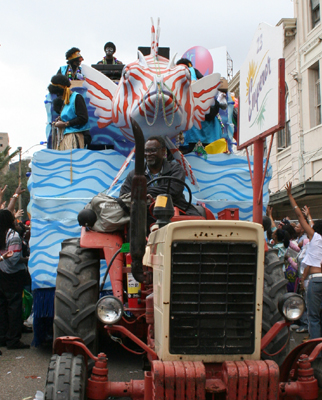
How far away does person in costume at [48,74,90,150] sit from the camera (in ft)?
22.9

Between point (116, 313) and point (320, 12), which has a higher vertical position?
point (320, 12)

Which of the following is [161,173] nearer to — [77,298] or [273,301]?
[77,298]

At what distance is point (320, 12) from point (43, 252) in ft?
47.1

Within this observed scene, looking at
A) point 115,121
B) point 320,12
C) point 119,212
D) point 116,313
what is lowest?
point 116,313

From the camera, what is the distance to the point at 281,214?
18344 mm

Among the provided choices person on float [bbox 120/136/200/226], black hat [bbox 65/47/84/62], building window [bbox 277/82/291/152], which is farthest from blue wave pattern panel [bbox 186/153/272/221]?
building window [bbox 277/82/291/152]

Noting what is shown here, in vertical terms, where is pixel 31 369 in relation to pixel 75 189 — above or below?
below

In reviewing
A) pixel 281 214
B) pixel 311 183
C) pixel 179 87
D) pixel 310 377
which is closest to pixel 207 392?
pixel 310 377

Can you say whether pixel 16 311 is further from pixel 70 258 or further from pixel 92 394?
pixel 92 394

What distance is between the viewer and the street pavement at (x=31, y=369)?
181 inches

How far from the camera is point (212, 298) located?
114 inches

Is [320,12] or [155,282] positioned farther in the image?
[320,12]

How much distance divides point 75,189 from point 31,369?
2379mm

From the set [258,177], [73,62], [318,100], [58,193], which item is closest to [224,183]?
[258,177]
